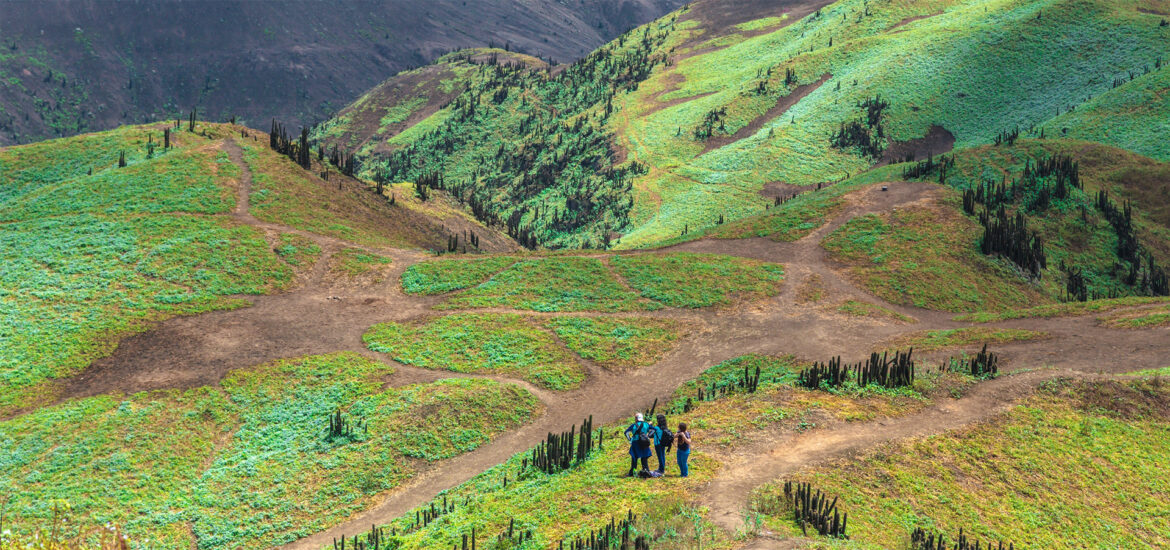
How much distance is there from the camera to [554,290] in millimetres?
38875

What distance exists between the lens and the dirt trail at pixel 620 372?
21203 millimetres

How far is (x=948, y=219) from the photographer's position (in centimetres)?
4456

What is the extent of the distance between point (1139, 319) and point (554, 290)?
90.4ft

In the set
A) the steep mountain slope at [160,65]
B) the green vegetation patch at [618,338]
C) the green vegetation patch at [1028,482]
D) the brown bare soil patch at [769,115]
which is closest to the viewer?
the green vegetation patch at [1028,482]

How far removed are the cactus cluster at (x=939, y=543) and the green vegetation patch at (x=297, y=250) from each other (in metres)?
34.8

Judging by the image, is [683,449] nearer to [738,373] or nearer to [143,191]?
[738,373]

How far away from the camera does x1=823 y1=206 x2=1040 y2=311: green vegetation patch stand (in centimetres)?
3812

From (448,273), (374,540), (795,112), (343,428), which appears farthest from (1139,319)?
(795,112)

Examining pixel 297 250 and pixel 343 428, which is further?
pixel 297 250

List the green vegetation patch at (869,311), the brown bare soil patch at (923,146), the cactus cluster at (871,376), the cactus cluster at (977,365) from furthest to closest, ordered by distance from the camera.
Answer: the brown bare soil patch at (923,146) < the green vegetation patch at (869,311) < the cactus cluster at (977,365) < the cactus cluster at (871,376)

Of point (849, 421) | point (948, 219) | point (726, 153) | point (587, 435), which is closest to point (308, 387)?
point (587, 435)

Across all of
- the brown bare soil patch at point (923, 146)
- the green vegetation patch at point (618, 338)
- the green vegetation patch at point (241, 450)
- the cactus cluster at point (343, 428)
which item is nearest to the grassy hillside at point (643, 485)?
the green vegetation patch at point (241, 450)

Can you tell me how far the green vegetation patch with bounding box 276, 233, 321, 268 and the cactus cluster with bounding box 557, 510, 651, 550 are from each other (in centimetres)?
2997

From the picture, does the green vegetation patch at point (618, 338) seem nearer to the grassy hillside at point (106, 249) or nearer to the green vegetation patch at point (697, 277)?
the green vegetation patch at point (697, 277)
